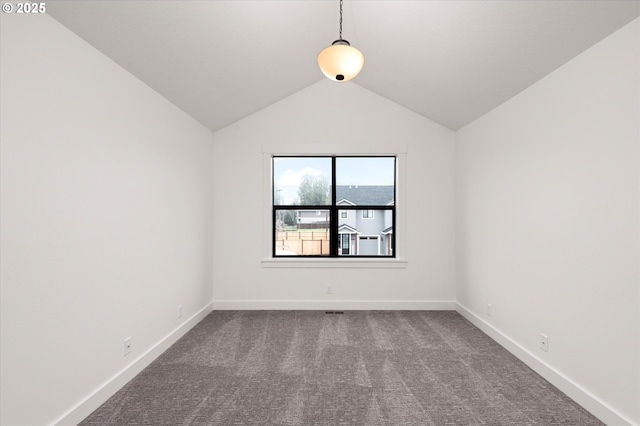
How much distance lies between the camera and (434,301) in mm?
4398

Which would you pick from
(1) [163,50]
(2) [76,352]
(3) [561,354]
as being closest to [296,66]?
(1) [163,50]

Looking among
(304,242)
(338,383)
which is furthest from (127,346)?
(304,242)

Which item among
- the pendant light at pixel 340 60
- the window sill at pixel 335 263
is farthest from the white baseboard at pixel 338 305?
the pendant light at pixel 340 60

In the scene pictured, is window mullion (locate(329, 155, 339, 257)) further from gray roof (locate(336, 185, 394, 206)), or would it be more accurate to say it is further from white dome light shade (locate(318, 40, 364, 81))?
white dome light shade (locate(318, 40, 364, 81))

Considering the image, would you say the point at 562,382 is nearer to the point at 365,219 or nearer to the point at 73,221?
the point at 365,219

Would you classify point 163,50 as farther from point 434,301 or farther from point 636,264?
point 434,301

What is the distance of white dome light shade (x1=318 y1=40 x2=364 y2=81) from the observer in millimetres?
1986

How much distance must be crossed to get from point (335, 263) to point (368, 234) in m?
0.64

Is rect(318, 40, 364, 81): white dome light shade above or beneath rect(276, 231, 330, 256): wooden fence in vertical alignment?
above

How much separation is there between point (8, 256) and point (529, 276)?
3599 mm

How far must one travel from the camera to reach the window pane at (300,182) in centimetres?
458

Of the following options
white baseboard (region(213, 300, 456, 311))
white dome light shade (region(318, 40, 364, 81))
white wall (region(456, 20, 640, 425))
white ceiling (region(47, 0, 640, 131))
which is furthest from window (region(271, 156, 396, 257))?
white dome light shade (region(318, 40, 364, 81))

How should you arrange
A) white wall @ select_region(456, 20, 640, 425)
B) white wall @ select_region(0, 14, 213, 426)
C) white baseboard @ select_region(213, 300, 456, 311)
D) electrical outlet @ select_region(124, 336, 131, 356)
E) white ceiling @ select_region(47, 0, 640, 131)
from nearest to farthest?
white wall @ select_region(0, 14, 213, 426), white wall @ select_region(456, 20, 640, 425), white ceiling @ select_region(47, 0, 640, 131), electrical outlet @ select_region(124, 336, 131, 356), white baseboard @ select_region(213, 300, 456, 311)

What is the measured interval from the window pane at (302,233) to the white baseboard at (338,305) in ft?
2.23
